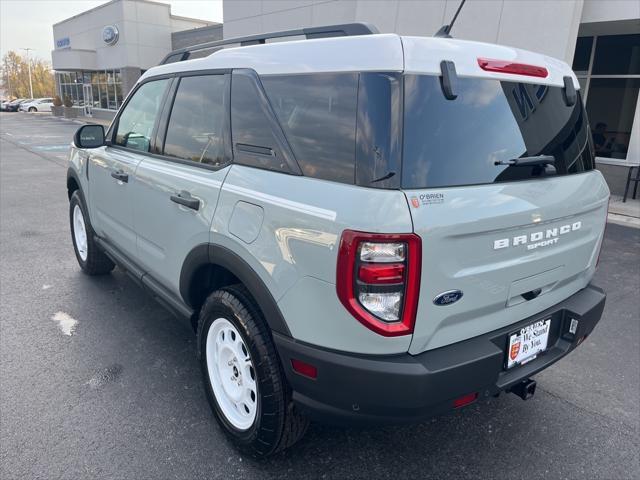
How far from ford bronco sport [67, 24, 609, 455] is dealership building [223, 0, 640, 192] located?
9.12 m

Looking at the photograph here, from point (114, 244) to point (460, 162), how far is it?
3017mm

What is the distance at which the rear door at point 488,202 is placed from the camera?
1.85m

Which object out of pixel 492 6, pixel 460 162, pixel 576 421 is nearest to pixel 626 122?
pixel 492 6

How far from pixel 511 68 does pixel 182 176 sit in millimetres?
1787

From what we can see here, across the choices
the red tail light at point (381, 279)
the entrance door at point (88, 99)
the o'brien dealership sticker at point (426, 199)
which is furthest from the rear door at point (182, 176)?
the entrance door at point (88, 99)

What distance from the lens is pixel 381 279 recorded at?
5.83 feet

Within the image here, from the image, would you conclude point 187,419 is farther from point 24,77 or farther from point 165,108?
point 24,77

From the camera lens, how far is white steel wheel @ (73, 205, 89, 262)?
4871mm

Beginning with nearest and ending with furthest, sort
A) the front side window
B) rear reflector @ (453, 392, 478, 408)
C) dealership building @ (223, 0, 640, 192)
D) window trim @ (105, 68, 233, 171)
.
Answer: rear reflector @ (453, 392, 478, 408)
window trim @ (105, 68, 233, 171)
the front side window
dealership building @ (223, 0, 640, 192)

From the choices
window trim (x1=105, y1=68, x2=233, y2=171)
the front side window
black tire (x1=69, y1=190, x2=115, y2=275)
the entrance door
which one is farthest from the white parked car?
window trim (x1=105, y1=68, x2=233, y2=171)

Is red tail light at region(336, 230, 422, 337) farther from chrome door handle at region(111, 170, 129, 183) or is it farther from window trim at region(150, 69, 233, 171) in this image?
chrome door handle at region(111, 170, 129, 183)

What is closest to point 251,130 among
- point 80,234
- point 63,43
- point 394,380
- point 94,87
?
point 394,380

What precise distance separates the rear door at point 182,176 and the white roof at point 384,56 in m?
0.35

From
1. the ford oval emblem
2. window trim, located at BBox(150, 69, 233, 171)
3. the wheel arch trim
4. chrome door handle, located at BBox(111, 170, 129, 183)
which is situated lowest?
the wheel arch trim
